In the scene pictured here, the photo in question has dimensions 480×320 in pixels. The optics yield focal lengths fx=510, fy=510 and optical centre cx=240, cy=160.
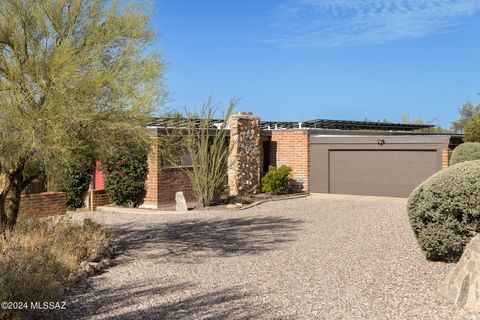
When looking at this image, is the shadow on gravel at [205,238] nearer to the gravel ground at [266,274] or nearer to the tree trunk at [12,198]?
the gravel ground at [266,274]

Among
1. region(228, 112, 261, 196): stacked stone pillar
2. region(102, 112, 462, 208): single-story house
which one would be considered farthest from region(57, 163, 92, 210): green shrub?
region(228, 112, 261, 196): stacked stone pillar

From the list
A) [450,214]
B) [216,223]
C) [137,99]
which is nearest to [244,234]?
[216,223]

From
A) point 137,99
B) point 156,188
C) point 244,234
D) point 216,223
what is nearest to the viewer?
point 137,99

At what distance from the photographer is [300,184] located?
862 inches

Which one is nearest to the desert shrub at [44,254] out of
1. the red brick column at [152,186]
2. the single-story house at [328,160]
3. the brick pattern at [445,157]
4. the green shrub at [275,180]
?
the red brick column at [152,186]

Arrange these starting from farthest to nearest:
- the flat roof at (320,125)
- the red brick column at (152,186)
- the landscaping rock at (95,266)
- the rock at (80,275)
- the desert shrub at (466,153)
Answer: the flat roof at (320,125) < the desert shrub at (466,153) < the red brick column at (152,186) < the landscaping rock at (95,266) < the rock at (80,275)

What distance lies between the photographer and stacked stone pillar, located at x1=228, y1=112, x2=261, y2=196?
64.6 feet

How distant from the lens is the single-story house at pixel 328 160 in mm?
19016

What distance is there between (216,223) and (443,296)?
7.88 metres

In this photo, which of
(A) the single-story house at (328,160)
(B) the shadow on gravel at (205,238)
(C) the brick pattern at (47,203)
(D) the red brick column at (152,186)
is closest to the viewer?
(B) the shadow on gravel at (205,238)

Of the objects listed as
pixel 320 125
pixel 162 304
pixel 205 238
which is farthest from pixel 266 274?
pixel 320 125

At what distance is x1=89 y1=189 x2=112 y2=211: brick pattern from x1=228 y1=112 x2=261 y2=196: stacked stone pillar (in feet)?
15.0

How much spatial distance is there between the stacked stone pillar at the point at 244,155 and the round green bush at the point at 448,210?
38.0ft

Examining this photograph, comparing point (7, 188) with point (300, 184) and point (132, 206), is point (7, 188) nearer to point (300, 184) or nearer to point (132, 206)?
point (132, 206)
